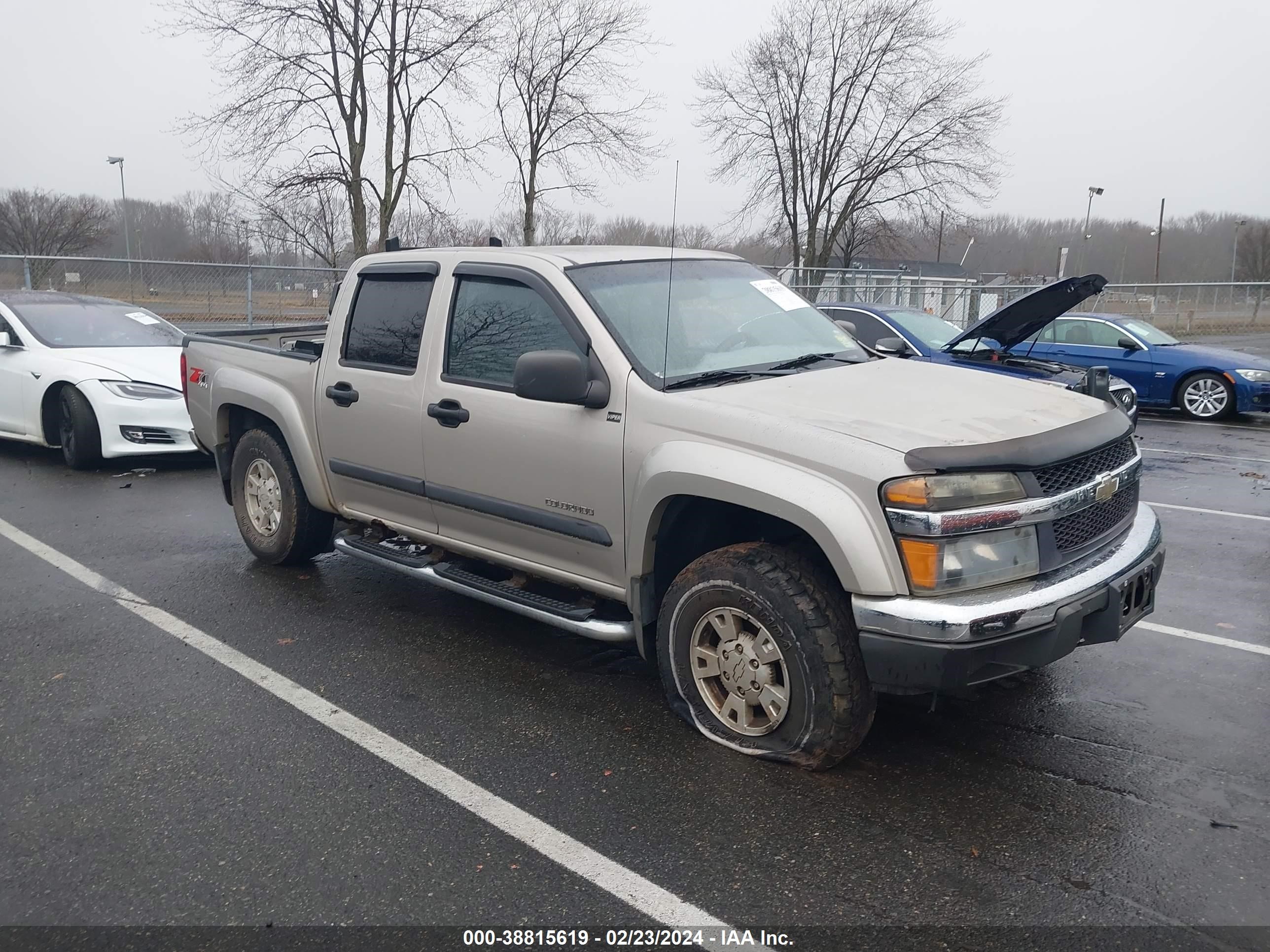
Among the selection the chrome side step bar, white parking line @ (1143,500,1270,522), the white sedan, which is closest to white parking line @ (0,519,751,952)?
the chrome side step bar

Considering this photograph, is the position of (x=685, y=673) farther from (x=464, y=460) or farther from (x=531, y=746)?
(x=464, y=460)

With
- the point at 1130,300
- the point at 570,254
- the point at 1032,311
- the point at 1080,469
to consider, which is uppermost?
the point at 1130,300

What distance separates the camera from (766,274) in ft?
16.9

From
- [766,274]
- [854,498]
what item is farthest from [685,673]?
[766,274]

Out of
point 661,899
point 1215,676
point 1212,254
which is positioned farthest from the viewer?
point 1212,254

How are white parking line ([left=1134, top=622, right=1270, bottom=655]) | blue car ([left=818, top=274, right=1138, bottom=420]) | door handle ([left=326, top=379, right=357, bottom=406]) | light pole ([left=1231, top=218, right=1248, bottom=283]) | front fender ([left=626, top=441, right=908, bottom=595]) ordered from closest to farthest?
front fender ([left=626, top=441, right=908, bottom=595]) → white parking line ([left=1134, top=622, right=1270, bottom=655]) → door handle ([left=326, top=379, right=357, bottom=406]) → blue car ([left=818, top=274, right=1138, bottom=420]) → light pole ([left=1231, top=218, right=1248, bottom=283])

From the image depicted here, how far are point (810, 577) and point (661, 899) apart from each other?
1.16 meters

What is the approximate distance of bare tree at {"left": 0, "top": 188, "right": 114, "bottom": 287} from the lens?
36.4 metres

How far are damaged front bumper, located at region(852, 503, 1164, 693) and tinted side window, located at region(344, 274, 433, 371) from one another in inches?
105

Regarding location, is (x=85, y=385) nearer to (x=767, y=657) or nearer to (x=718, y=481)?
(x=718, y=481)

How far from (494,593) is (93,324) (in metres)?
7.48

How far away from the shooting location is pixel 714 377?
406cm

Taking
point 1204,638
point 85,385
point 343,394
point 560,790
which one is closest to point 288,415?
point 343,394

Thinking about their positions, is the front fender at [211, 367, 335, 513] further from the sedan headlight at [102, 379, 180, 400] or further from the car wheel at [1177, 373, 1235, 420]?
the car wheel at [1177, 373, 1235, 420]
